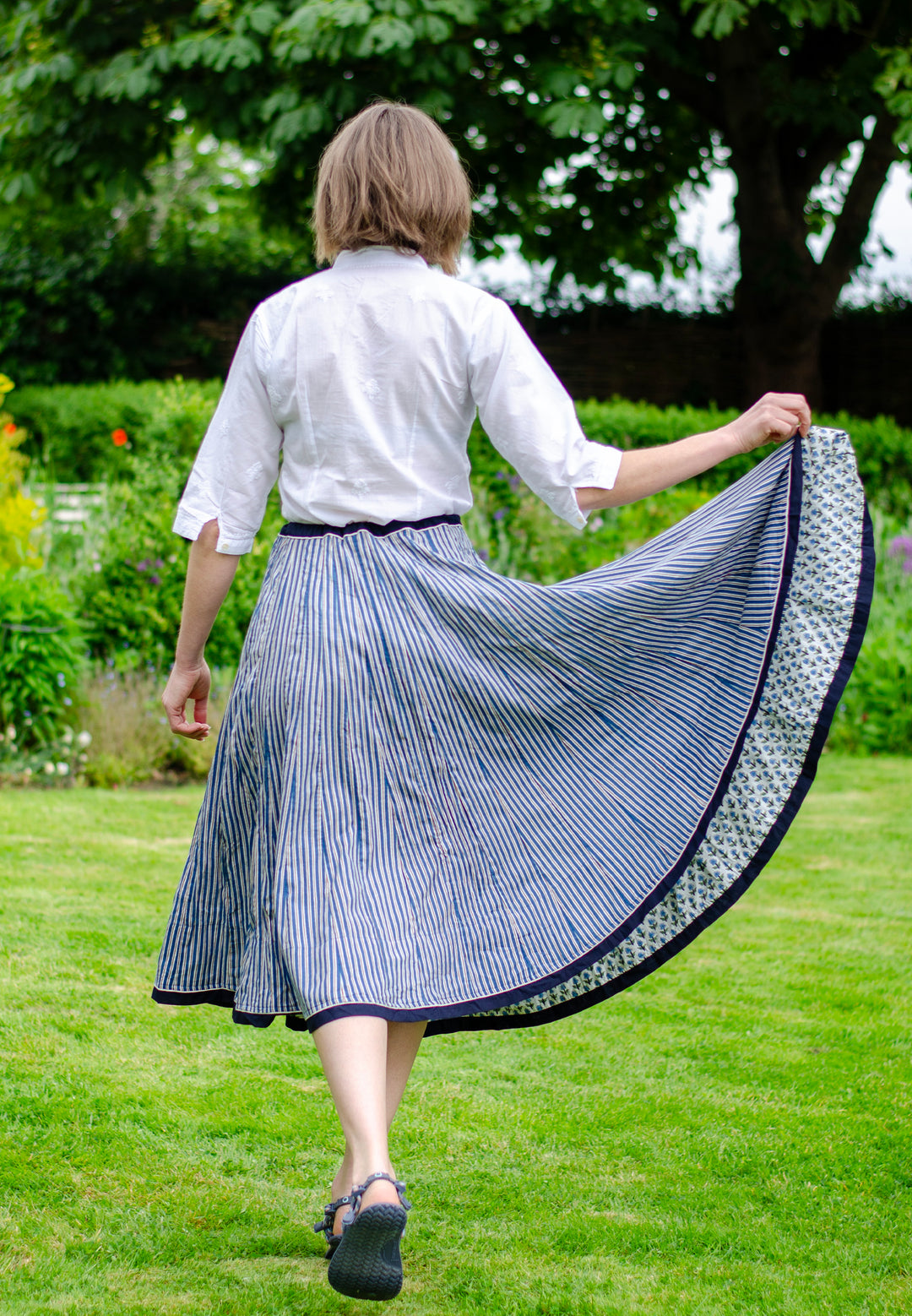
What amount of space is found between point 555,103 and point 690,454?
6.98 metres

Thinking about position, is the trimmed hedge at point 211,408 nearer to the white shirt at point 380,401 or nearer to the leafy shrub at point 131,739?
the leafy shrub at point 131,739

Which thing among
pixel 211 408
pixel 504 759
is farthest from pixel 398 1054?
pixel 211 408

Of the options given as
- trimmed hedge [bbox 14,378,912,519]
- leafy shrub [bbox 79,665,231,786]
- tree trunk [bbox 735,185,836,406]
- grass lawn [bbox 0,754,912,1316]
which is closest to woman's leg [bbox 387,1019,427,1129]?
grass lawn [bbox 0,754,912,1316]

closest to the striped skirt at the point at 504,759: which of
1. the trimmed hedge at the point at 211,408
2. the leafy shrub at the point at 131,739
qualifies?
the leafy shrub at the point at 131,739

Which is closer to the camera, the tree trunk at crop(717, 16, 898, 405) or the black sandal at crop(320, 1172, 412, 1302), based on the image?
the black sandal at crop(320, 1172, 412, 1302)

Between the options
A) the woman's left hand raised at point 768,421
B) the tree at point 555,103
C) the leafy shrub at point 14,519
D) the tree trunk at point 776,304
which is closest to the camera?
the woman's left hand raised at point 768,421

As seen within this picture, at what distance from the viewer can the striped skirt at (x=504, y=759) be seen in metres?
2.08

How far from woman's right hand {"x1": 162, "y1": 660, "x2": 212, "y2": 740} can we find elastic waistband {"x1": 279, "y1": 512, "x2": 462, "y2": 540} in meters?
0.29

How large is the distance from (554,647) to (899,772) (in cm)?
520

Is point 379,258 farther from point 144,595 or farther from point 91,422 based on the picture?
point 91,422

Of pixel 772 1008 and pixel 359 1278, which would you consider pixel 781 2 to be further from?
pixel 359 1278

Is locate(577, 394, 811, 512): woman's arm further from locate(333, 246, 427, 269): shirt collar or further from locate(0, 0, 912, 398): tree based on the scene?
locate(0, 0, 912, 398): tree

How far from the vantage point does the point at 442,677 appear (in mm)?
2137

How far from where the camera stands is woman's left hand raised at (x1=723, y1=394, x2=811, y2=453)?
7.16 feet
